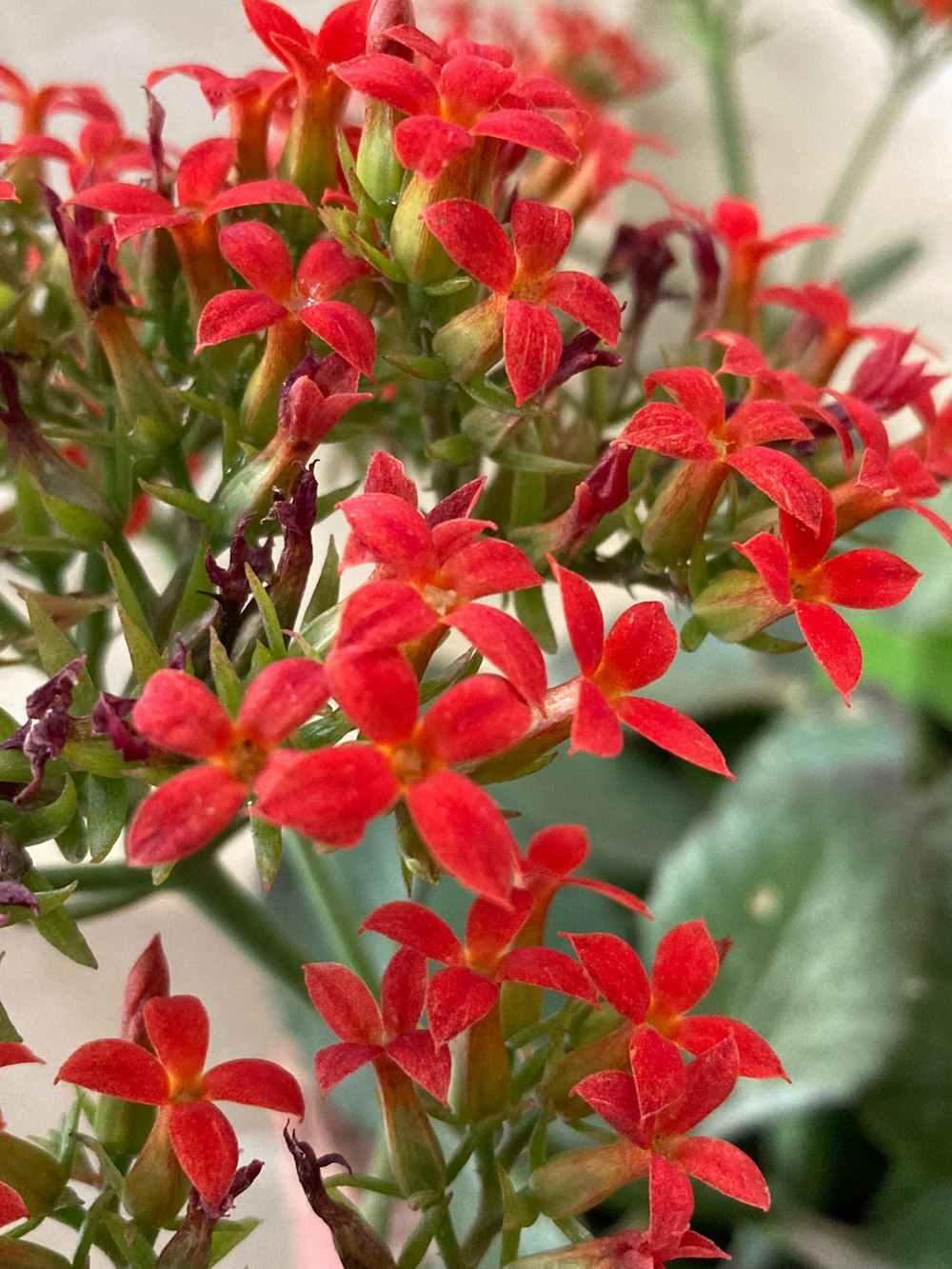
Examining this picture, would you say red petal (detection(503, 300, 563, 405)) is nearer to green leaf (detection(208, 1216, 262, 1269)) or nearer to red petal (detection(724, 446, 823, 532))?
red petal (detection(724, 446, 823, 532))

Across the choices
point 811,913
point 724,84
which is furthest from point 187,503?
point 724,84

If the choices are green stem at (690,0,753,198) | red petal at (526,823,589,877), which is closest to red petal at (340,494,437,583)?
red petal at (526,823,589,877)

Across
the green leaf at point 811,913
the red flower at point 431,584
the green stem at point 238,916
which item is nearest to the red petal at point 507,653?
the red flower at point 431,584

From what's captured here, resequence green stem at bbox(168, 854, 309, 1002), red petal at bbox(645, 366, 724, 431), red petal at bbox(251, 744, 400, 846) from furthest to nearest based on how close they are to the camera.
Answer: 1. green stem at bbox(168, 854, 309, 1002)
2. red petal at bbox(645, 366, 724, 431)
3. red petal at bbox(251, 744, 400, 846)

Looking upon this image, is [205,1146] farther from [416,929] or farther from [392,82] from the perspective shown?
[392,82]

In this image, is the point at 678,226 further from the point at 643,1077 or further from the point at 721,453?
the point at 643,1077

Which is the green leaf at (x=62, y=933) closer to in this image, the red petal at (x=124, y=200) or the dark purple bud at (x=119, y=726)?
the dark purple bud at (x=119, y=726)
